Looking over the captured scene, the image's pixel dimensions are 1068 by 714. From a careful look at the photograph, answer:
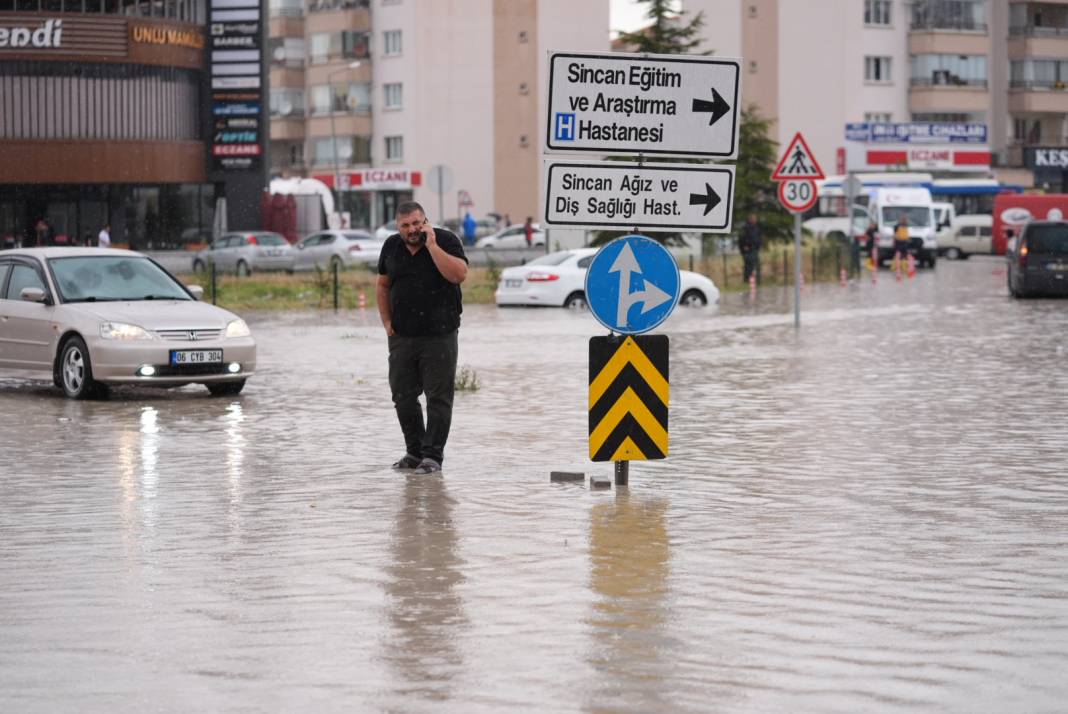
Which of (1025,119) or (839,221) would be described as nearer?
(839,221)

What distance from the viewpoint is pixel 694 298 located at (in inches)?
1597

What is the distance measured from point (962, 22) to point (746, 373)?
8221 cm

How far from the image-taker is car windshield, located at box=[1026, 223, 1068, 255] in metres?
41.6

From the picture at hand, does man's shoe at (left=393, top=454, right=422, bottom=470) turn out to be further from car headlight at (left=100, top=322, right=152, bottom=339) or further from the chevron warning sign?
car headlight at (left=100, top=322, right=152, bottom=339)

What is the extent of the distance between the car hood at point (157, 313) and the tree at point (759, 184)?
3780 centimetres

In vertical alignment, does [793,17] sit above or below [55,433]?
above

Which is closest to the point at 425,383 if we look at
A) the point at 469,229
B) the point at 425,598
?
the point at 425,598

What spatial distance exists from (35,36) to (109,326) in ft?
159

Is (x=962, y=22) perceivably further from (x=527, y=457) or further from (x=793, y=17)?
(x=527, y=457)

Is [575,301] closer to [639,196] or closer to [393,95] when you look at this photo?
[639,196]

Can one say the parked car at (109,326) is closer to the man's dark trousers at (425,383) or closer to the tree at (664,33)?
the man's dark trousers at (425,383)

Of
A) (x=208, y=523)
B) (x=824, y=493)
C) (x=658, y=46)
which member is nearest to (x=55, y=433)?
(x=208, y=523)

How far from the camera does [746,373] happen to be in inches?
888

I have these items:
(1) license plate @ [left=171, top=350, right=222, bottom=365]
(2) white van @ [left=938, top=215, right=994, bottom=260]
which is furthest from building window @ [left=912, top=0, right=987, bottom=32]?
(1) license plate @ [left=171, top=350, right=222, bottom=365]
